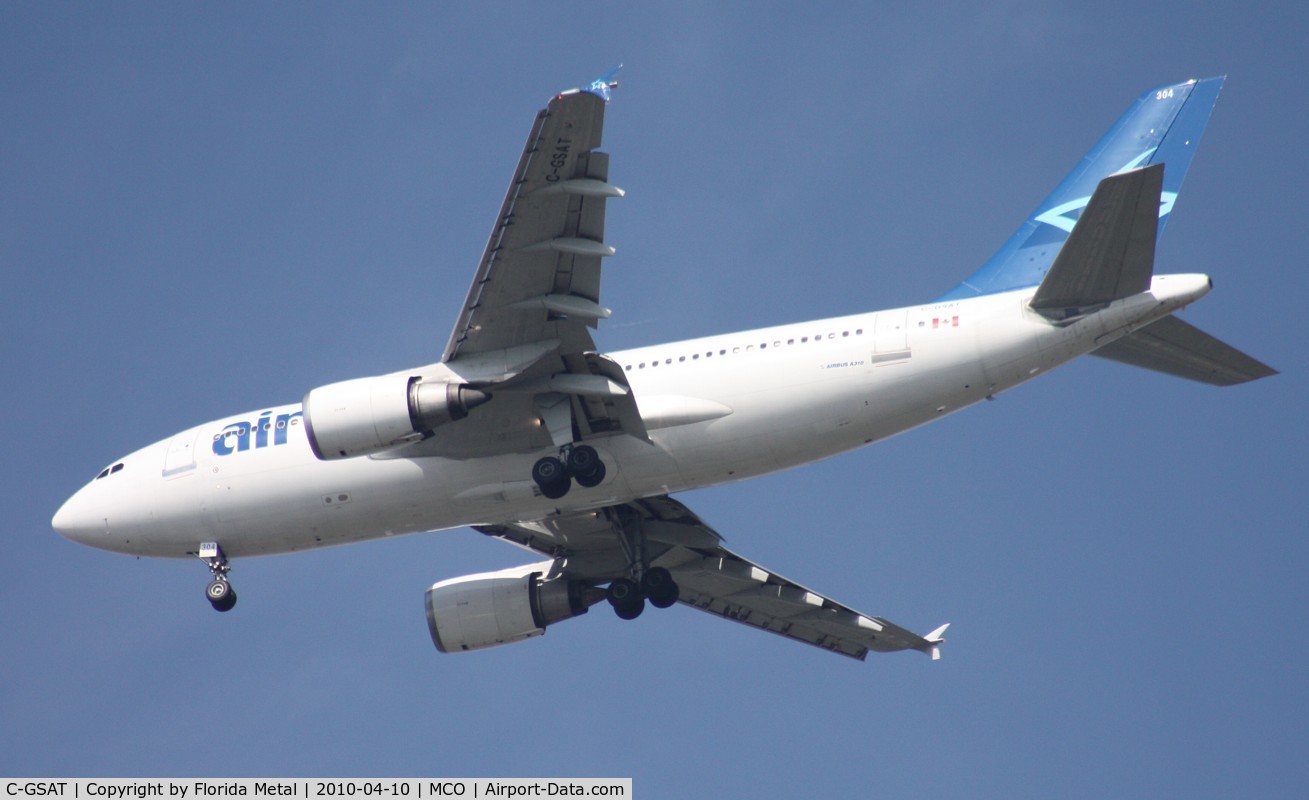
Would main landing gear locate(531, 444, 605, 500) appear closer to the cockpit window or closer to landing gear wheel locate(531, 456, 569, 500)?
landing gear wheel locate(531, 456, 569, 500)

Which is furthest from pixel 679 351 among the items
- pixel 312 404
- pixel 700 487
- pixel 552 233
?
pixel 312 404

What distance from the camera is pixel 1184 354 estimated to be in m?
26.2

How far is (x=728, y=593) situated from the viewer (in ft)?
109

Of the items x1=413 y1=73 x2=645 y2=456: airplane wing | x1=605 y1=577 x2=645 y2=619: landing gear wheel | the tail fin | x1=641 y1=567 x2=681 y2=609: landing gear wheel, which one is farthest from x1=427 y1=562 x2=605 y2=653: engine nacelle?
the tail fin

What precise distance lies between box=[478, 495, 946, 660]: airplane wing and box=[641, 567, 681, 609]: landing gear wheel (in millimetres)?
496

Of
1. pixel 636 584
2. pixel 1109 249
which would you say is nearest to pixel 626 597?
pixel 636 584

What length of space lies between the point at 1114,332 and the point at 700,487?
692cm

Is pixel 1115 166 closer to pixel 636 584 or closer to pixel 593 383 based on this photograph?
pixel 593 383

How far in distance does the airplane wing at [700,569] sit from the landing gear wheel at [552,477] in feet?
12.1

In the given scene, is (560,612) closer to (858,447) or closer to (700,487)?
(700,487)

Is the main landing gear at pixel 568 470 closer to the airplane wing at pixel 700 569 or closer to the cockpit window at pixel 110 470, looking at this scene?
the airplane wing at pixel 700 569

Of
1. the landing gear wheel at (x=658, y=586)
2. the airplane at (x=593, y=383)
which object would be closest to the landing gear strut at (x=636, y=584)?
the landing gear wheel at (x=658, y=586)

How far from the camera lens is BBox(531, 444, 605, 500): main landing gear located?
26047 mm

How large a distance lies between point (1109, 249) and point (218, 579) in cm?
1570
